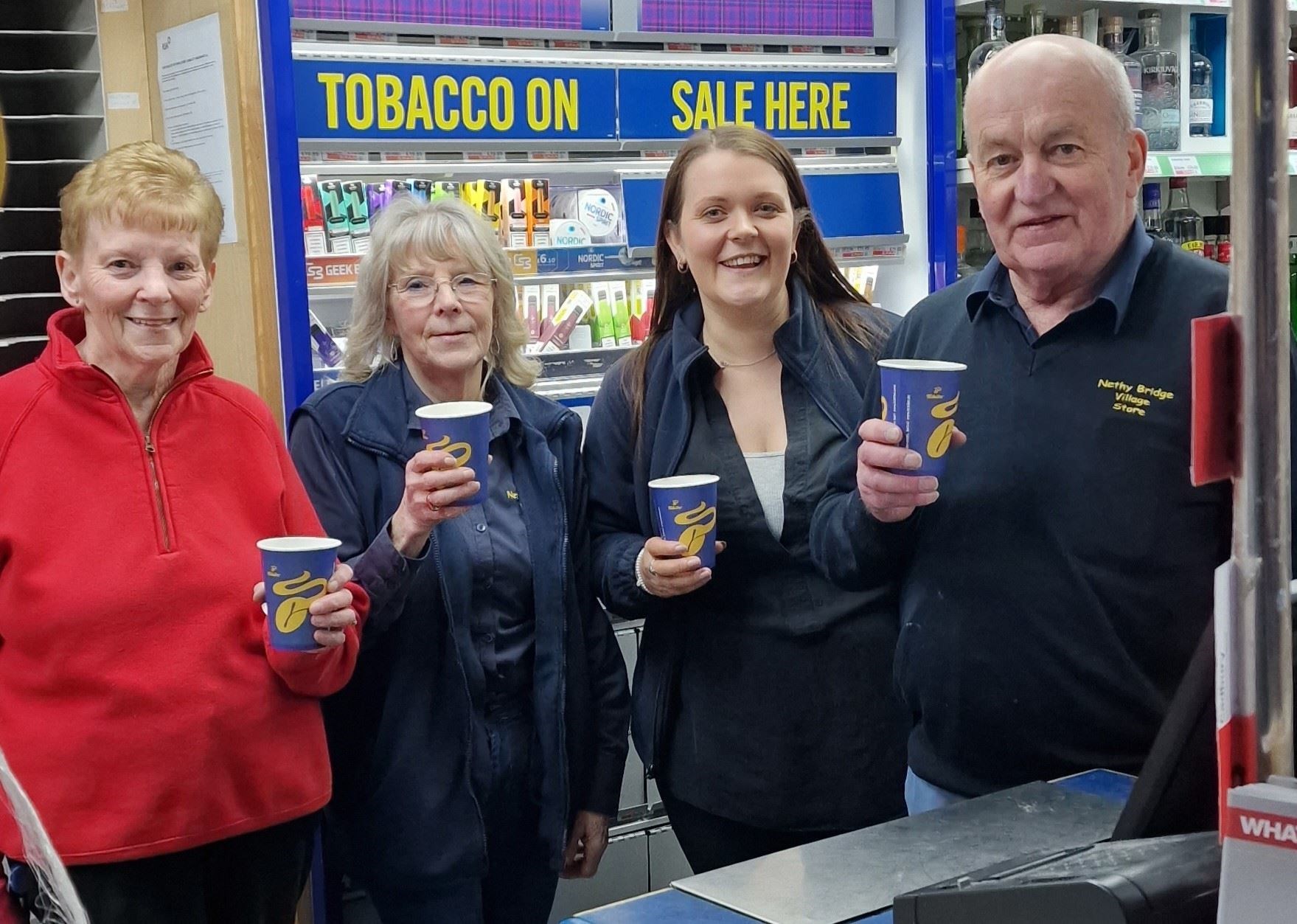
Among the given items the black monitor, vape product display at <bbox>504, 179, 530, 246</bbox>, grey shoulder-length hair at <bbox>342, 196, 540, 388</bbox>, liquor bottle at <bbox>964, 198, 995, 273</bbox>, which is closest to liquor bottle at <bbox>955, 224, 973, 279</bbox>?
liquor bottle at <bbox>964, 198, 995, 273</bbox>

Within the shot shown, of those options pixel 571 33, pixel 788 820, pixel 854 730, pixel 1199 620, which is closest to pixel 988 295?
pixel 1199 620

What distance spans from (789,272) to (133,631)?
53.5 inches

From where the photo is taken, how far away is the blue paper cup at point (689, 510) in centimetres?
215

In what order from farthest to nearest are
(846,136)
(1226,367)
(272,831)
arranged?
(846,136) < (272,831) < (1226,367)

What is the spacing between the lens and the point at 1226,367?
687 mm

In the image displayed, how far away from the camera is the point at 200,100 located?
2883 millimetres

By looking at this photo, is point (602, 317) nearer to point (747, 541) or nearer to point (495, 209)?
point (495, 209)

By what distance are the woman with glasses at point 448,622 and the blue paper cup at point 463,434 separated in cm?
24

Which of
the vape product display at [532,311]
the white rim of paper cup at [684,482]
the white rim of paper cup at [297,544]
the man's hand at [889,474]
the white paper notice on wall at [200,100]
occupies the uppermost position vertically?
the white paper notice on wall at [200,100]

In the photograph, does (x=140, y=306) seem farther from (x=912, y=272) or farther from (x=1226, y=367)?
(x=912, y=272)

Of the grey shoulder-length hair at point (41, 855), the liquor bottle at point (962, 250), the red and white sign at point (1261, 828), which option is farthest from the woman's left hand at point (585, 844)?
the liquor bottle at point (962, 250)

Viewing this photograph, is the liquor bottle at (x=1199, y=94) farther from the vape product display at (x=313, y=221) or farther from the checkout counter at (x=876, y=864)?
the checkout counter at (x=876, y=864)

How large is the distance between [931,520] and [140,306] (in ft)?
3.92

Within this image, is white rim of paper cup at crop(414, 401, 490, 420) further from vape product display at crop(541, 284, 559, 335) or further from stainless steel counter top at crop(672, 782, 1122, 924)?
vape product display at crop(541, 284, 559, 335)
